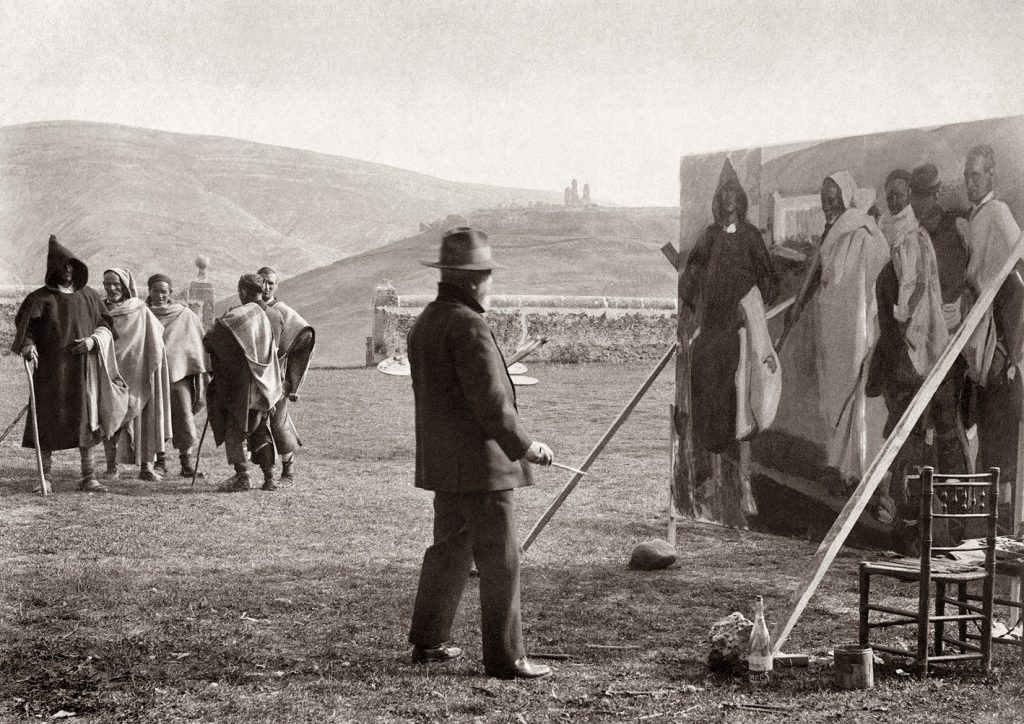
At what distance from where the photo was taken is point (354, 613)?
6.08 m

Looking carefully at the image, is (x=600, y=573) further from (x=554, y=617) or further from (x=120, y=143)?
(x=120, y=143)

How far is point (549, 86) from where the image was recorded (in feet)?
59.3

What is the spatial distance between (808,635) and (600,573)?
1.71 meters

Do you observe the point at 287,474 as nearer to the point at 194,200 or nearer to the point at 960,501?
the point at 960,501

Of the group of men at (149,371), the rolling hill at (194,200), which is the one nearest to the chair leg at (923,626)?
the group of men at (149,371)

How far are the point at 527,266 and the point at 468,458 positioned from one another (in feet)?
122

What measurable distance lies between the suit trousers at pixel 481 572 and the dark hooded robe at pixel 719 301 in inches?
124

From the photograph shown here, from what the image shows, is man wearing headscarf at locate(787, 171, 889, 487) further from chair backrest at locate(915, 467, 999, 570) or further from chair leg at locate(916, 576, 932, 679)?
chair leg at locate(916, 576, 932, 679)

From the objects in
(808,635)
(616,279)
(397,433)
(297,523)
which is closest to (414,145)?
(616,279)

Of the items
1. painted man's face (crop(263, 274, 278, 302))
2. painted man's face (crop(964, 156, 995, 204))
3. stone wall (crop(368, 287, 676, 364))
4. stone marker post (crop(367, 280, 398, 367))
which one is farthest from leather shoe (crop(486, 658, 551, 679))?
stone wall (crop(368, 287, 676, 364))

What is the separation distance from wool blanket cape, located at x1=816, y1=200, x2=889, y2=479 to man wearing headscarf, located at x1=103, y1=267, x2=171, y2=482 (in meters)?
6.32

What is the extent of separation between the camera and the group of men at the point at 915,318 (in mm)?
6164

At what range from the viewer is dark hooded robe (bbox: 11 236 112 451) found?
9734mm

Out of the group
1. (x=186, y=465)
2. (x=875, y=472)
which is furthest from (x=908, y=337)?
(x=186, y=465)
